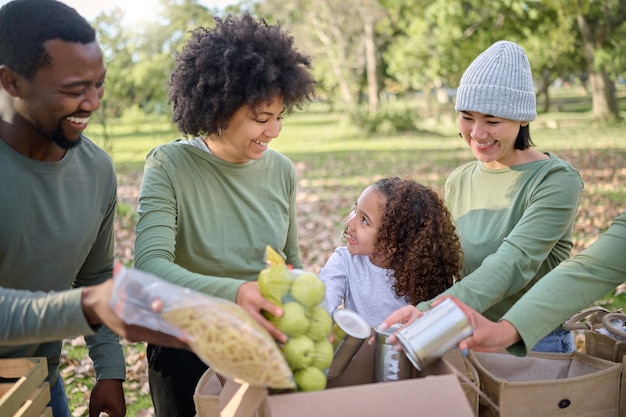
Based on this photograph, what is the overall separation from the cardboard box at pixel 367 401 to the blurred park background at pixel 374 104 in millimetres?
1796

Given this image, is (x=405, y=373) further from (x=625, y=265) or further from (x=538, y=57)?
(x=538, y=57)

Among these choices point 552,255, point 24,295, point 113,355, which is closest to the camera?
point 24,295

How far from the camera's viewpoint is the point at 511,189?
2.89m

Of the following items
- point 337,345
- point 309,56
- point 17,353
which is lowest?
point 17,353

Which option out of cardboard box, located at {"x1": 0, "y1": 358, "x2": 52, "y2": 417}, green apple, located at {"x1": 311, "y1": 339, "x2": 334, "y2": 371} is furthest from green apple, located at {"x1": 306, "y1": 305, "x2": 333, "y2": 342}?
cardboard box, located at {"x1": 0, "y1": 358, "x2": 52, "y2": 417}

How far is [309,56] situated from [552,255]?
53.4 inches

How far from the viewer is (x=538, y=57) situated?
25.3 metres

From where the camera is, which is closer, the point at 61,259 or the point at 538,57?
the point at 61,259

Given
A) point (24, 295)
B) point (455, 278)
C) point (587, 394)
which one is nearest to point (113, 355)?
point (24, 295)

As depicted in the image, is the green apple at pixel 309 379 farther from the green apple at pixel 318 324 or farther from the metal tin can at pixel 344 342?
the metal tin can at pixel 344 342

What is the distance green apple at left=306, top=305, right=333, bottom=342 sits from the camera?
1.75m

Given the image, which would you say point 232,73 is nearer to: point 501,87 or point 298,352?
point 501,87

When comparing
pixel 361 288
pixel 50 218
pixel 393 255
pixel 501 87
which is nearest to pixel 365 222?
pixel 393 255

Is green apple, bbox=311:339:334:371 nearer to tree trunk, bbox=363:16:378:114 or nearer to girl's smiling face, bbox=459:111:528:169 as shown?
girl's smiling face, bbox=459:111:528:169
